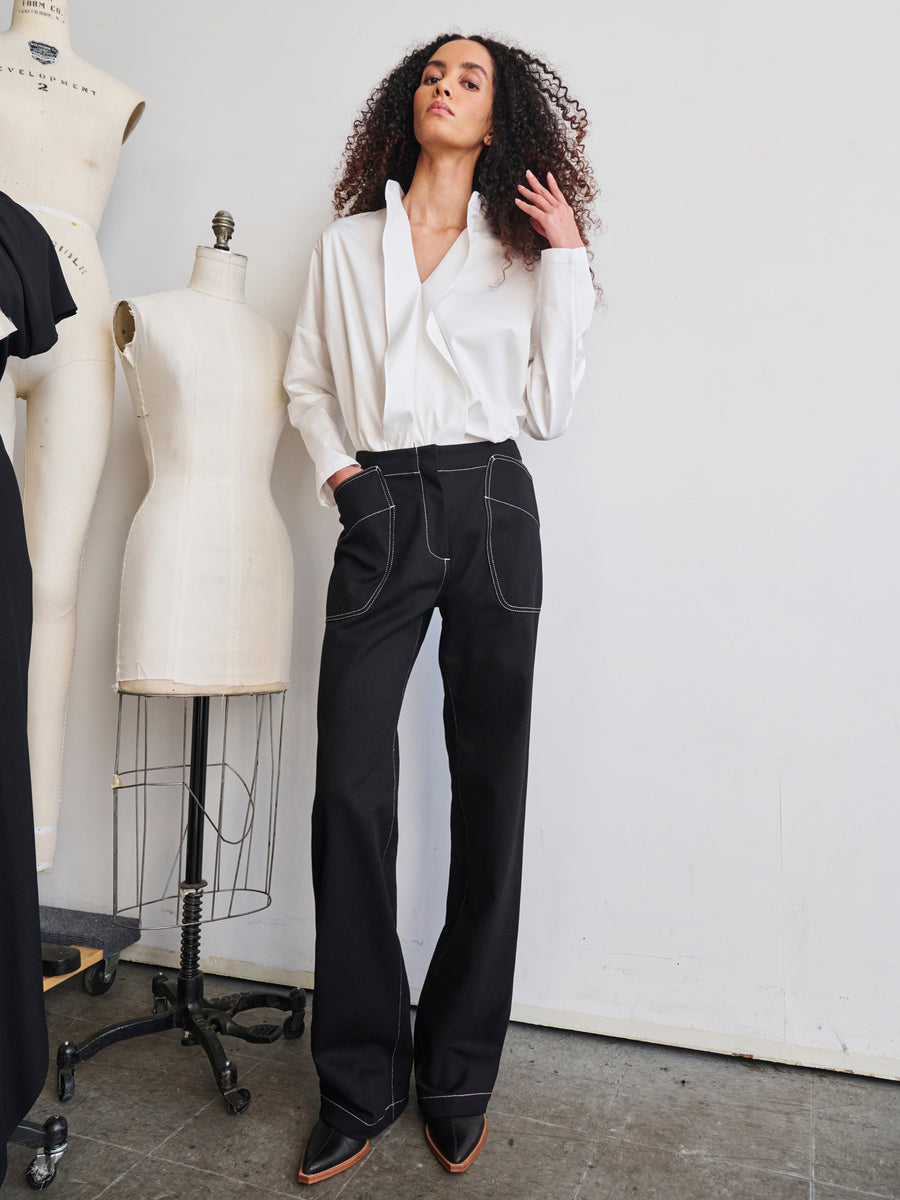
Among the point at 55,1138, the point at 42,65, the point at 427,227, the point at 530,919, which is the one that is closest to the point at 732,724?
the point at 530,919

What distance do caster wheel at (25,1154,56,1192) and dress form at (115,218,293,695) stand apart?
2.54 feet

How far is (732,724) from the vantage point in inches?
77.4

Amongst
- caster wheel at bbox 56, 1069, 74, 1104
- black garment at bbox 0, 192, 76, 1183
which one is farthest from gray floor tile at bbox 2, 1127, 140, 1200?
black garment at bbox 0, 192, 76, 1183

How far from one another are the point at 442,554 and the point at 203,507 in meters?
0.52

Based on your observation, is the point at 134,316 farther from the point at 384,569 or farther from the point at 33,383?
the point at 384,569

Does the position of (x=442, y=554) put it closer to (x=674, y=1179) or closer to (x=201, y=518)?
(x=201, y=518)

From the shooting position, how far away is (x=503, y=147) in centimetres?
175

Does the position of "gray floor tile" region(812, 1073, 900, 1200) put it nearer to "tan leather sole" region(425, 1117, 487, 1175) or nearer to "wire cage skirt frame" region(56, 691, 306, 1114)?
"tan leather sole" region(425, 1117, 487, 1175)

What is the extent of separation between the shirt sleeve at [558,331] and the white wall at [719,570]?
0.37 m

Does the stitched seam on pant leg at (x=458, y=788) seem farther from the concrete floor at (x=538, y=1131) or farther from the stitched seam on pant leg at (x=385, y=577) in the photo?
the concrete floor at (x=538, y=1131)

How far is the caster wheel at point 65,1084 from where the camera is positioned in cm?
167

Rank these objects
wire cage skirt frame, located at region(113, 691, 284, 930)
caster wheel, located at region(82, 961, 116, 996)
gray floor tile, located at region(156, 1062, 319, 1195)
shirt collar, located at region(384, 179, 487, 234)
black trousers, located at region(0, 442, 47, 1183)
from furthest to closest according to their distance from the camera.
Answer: wire cage skirt frame, located at region(113, 691, 284, 930)
caster wheel, located at region(82, 961, 116, 996)
shirt collar, located at region(384, 179, 487, 234)
gray floor tile, located at region(156, 1062, 319, 1195)
black trousers, located at region(0, 442, 47, 1183)

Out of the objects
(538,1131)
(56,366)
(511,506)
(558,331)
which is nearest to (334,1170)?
(538,1131)

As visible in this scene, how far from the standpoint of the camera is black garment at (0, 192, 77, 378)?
4.51 ft
